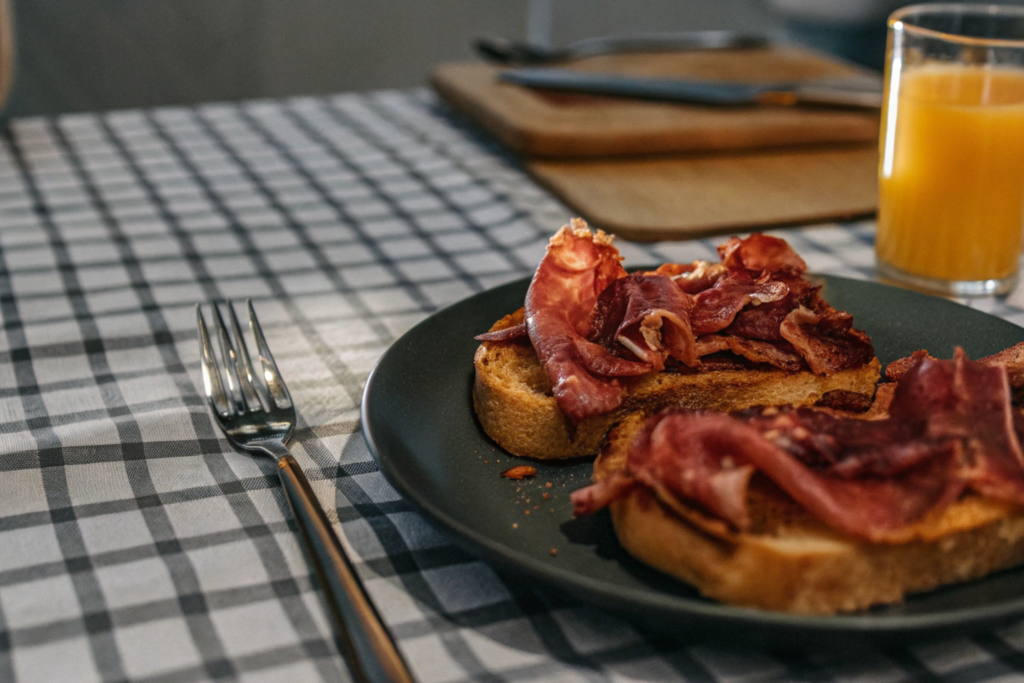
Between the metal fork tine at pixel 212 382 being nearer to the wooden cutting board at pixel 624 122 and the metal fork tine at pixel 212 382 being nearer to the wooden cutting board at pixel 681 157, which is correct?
the wooden cutting board at pixel 681 157

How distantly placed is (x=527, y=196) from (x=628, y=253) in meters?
0.44

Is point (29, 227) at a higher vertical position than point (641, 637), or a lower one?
higher

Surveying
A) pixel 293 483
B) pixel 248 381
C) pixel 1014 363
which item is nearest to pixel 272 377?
pixel 248 381

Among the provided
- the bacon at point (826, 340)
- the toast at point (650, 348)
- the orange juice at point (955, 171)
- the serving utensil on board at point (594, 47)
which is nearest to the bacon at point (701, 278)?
the toast at point (650, 348)

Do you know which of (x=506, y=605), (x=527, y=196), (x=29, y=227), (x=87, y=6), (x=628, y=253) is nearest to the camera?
(x=506, y=605)

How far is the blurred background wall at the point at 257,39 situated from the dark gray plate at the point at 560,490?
14.5 ft

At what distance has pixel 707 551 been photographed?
0.81 meters

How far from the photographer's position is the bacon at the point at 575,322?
3.63 feet

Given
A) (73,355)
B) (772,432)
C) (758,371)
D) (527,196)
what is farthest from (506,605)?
(527,196)

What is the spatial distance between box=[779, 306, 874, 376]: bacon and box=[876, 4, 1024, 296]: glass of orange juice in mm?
573

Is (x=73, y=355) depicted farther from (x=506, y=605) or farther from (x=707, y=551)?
(x=707, y=551)

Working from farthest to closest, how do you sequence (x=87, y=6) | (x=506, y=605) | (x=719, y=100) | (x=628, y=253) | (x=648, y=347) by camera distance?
(x=87, y=6) < (x=719, y=100) < (x=628, y=253) < (x=648, y=347) < (x=506, y=605)

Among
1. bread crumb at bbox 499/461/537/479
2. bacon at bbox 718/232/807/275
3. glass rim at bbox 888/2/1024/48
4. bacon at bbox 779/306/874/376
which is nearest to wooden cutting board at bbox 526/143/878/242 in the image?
glass rim at bbox 888/2/1024/48

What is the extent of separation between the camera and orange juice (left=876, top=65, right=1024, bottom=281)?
156 centimetres
